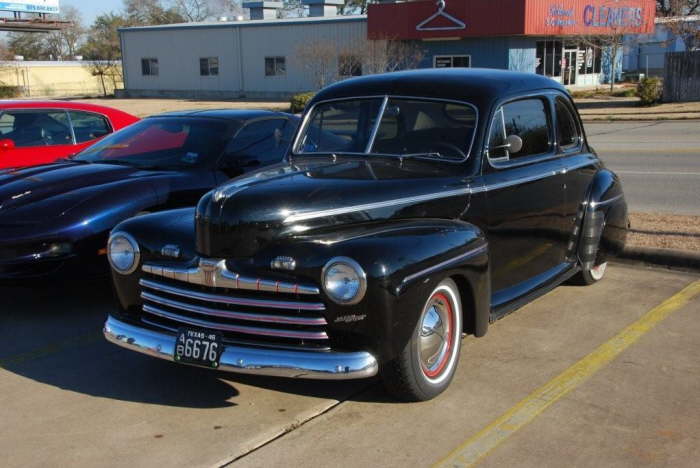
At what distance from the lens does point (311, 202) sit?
4461 mm

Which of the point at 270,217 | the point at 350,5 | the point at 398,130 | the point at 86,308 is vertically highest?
the point at 350,5

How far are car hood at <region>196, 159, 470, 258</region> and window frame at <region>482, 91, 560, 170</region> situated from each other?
371 mm

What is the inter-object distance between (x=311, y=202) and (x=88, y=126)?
5461mm

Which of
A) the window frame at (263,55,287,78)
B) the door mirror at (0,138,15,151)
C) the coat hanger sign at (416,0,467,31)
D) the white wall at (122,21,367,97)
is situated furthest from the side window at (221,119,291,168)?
the window frame at (263,55,287,78)

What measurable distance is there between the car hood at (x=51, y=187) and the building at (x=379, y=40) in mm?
31797

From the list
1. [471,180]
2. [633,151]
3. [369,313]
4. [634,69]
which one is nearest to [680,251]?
[471,180]

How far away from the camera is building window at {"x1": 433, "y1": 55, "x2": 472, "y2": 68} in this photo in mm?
39347

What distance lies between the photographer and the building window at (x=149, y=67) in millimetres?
53094

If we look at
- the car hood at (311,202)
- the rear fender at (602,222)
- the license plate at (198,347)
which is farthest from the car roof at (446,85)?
the license plate at (198,347)

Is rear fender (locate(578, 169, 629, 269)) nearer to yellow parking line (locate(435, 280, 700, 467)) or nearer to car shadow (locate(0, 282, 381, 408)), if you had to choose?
yellow parking line (locate(435, 280, 700, 467))

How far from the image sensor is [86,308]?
21.6 feet

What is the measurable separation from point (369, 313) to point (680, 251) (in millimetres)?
4411

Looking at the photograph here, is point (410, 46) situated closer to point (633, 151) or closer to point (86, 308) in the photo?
point (633, 151)

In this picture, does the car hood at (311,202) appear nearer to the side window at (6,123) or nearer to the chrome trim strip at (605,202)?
the chrome trim strip at (605,202)
